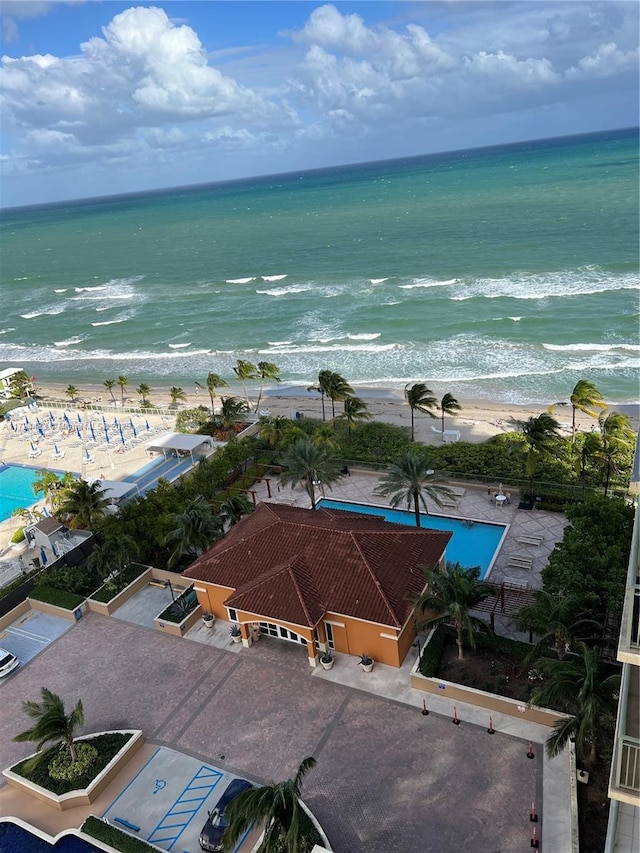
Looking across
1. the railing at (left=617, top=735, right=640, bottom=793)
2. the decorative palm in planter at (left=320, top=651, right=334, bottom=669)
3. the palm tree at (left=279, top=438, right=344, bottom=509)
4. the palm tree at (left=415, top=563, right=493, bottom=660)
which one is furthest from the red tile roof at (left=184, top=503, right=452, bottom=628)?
the railing at (left=617, top=735, right=640, bottom=793)

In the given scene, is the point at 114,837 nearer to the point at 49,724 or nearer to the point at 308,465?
the point at 49,724

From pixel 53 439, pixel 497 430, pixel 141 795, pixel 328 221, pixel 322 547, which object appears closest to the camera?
pixel 141 795

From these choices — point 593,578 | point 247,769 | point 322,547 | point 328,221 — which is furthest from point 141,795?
point 328,221

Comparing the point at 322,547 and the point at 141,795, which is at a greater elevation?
the point at 322,547

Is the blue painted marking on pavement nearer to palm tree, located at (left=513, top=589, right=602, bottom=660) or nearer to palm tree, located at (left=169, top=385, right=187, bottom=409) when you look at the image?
palm tree, located at (left=513, top=589, right=602, bottom=660)

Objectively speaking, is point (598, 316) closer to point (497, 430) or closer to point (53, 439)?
point (497, 430)

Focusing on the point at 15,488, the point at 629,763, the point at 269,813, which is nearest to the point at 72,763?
the point at 269,813

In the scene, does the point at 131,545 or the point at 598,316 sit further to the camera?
the point at 598,316
